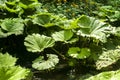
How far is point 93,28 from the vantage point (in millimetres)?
5516

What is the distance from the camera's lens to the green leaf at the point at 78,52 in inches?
203

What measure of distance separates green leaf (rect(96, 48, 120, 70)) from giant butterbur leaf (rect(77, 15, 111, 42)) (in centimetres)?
48

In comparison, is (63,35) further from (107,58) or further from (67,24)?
(107,58)

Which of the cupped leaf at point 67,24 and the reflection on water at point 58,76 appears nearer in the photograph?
the reflection on water at point 58,76

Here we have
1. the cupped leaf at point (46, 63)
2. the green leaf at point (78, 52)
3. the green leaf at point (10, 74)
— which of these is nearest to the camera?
the green leaf at point (10, 74)

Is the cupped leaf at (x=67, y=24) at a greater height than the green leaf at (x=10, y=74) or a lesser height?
lesser

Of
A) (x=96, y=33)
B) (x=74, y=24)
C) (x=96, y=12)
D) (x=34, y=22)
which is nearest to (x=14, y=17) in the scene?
(x=34, y=22)

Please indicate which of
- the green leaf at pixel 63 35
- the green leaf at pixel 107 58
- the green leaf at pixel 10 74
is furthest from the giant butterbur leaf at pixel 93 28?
the green leaf at pixel 10 74

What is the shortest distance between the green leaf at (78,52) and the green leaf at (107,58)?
1.63 ft

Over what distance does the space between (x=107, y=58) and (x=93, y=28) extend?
765 millimetres

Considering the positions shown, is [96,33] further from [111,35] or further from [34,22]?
[34,22]

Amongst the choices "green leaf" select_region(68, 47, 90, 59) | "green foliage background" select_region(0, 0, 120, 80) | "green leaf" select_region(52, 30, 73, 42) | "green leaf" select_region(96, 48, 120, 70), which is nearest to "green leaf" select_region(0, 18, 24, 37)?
"green foliage background" select_region(0, 0, 120, 80)

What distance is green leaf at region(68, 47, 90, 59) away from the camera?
5.15 metres

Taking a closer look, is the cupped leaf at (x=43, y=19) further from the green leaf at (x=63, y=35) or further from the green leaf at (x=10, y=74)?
the green leaf at (x=10, y=74)
